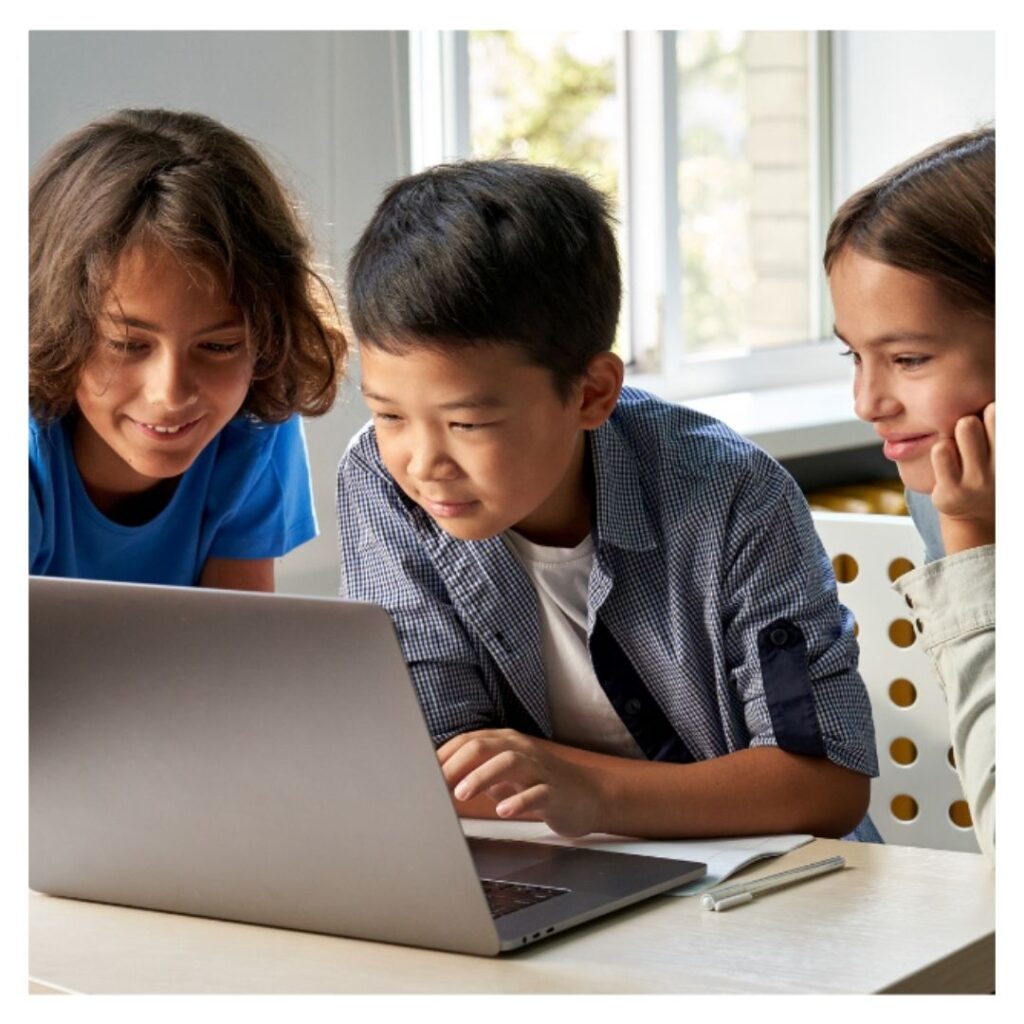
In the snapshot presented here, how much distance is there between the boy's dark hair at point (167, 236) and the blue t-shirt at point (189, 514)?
6 centimetres

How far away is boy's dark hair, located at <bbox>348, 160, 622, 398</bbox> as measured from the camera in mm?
1043

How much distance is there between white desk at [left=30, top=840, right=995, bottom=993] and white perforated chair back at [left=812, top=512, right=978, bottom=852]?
0.56 m

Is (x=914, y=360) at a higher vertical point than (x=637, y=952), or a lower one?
higher

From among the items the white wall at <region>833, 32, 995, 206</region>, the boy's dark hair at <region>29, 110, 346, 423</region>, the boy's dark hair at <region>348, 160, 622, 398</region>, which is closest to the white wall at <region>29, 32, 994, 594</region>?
the boy's dark hair at <region>29, 110, 346, 423</region>

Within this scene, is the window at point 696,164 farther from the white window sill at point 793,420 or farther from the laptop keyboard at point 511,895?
the laptop keyboard at point 511,895

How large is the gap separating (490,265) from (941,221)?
0.28 metres

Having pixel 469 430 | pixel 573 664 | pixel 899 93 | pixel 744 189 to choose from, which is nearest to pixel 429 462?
pixel 469 430

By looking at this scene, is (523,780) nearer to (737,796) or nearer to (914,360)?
(737,796)

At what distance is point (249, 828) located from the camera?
0.82 meters

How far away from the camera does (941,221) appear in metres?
1.03

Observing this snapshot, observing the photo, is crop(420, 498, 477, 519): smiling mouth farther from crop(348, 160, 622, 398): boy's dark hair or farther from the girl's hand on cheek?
the girl's hand on cheek
